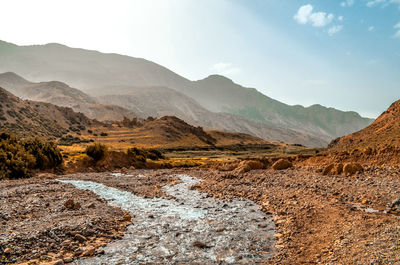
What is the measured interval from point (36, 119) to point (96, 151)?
10111 cm

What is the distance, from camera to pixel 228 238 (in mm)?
13844

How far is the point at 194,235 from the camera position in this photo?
14.5 metres

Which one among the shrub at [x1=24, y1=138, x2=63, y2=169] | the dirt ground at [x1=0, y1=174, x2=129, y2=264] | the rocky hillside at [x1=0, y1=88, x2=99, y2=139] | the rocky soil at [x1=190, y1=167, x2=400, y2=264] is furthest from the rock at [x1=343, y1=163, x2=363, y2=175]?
the rocky hillside at [x1=0, y1=88, x2=99, y2=139]

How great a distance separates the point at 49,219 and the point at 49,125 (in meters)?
140

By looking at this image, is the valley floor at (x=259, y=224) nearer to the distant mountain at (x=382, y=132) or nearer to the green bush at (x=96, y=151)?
the distant mountain at (x=382, y=132)

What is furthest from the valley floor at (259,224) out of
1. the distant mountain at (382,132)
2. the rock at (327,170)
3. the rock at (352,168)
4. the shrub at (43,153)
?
the distant mountain at (382,132)

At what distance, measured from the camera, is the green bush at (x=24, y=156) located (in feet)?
113

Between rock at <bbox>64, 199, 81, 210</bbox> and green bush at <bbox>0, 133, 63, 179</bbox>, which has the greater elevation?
rock at <bbox>64, 199, 81, 210</bbox>

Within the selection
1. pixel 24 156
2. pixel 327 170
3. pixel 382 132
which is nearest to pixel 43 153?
pixel 24 156

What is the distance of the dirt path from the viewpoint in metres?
11.5

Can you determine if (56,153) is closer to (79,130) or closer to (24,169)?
(24,169)

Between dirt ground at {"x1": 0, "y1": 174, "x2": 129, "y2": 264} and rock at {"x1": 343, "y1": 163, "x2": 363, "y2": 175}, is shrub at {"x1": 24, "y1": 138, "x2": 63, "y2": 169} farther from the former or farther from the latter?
rock at {"x1": 343, "y1": 163, "x2": 363, "y2": 175}

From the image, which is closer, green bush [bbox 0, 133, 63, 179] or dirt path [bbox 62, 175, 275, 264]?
dirt path [bbox 62, 175, 275, 264]

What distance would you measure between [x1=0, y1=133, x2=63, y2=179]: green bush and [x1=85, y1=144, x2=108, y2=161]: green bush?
23.4 feet
